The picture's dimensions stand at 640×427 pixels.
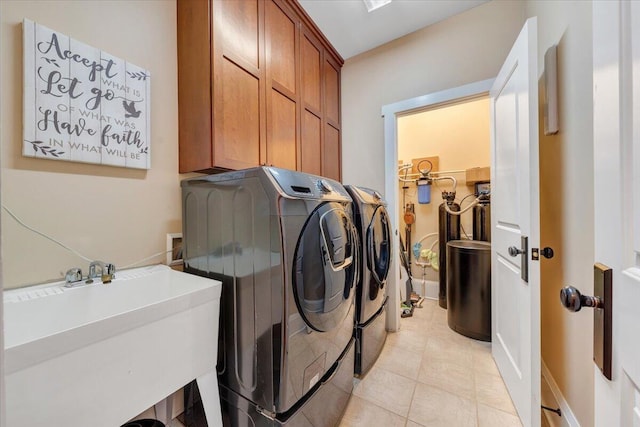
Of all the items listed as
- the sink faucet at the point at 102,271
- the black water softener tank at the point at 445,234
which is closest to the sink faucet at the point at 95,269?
the sink faucet at the point at 102,271

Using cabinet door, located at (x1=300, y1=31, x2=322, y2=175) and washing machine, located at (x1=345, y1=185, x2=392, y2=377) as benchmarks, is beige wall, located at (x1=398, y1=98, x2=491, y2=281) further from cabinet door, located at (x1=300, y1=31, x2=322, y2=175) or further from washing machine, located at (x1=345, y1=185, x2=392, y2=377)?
washing machine, located at (x1=345, y1=185, x2=392, y2=377)

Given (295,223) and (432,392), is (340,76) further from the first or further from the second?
(432,392)

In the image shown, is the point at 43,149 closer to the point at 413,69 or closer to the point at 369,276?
the point at 369,276

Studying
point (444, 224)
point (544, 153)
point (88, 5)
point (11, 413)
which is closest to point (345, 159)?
point (444, 224)

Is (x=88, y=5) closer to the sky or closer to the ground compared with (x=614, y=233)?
closer to the sky

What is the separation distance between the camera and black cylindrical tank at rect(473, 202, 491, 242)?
8.50 ft

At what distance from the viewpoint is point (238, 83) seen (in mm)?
1459

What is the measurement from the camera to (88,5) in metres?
1.11

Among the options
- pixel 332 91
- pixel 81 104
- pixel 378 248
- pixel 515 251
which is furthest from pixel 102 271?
pixel 332 91

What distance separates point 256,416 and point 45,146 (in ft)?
4.45

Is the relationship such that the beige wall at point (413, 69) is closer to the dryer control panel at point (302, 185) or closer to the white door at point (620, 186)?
the dryer control panel at point (302, 185)

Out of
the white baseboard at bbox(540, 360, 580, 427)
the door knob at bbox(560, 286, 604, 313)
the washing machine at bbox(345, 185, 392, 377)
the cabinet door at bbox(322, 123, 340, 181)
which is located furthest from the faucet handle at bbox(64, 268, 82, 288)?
the white baseboard at bbox(540, 360, 580, 427)

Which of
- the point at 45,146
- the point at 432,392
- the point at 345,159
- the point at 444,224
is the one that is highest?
the point at 345,159

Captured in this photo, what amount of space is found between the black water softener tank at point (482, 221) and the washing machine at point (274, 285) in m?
2.02
